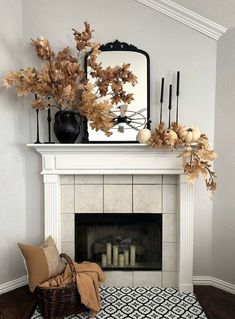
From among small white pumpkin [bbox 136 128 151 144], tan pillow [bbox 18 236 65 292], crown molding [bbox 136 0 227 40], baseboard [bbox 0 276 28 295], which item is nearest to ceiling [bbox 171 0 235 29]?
crown molding [bbox 136 0 227 40]

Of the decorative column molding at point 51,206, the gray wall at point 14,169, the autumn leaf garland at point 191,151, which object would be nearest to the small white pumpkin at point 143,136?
the autumn leaf garland at point 191,151

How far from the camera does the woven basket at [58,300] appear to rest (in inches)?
71.3

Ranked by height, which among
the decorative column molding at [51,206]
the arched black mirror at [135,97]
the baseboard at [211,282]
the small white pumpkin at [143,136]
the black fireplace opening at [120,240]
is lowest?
the baseboard at [211,282]

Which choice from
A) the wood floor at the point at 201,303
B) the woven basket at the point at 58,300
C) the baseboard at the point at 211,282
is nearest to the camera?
the woven basket at the point at 58,300

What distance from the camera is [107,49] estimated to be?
222 centimetres

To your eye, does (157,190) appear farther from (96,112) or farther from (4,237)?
(4,237)

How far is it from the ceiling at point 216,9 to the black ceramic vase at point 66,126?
126cm

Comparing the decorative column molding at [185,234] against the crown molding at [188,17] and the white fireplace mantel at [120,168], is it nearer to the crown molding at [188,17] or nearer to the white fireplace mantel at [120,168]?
the white fireplace mantel at [120,168]

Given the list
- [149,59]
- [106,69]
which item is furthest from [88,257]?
[149,59]

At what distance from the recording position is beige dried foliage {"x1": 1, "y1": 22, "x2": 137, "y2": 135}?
199cm

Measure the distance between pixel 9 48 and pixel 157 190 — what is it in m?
1.73

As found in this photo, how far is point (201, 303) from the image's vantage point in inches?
81.6

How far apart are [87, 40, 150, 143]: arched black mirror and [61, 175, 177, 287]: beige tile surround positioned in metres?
0.37

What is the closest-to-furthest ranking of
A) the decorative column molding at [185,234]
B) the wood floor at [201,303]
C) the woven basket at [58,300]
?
the woven basket at [58,300] → the wood floor at [201,303] → the decorative column molding at [185,234]
